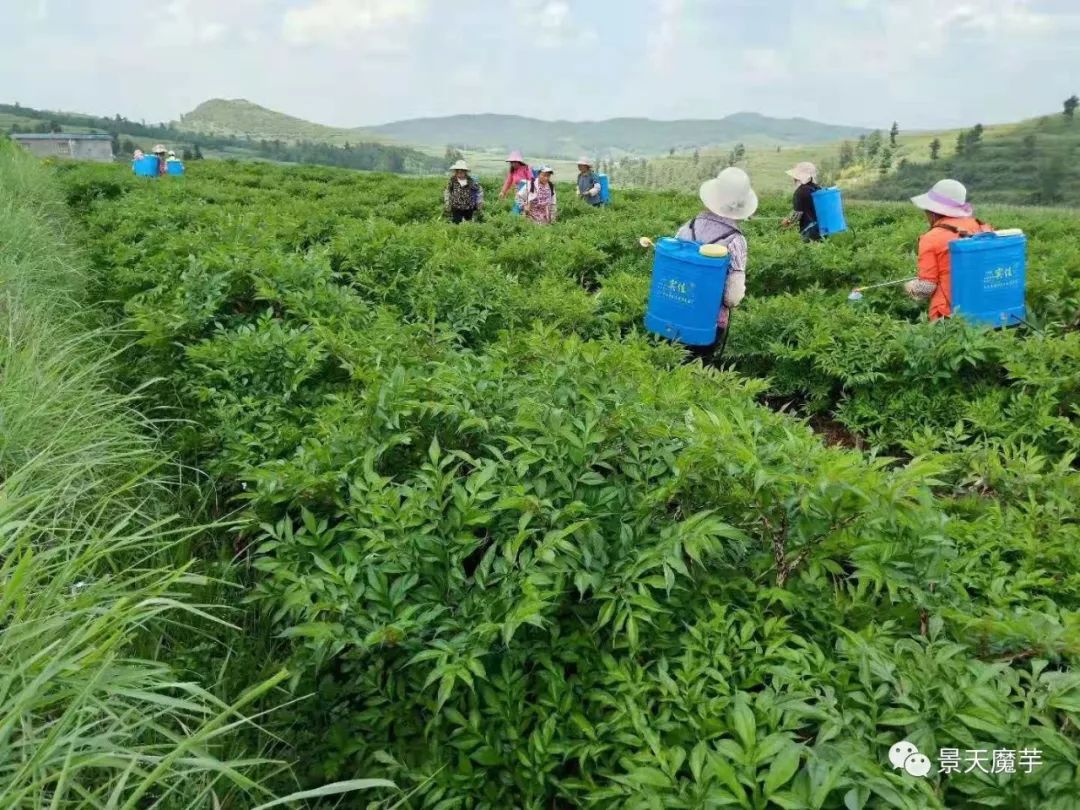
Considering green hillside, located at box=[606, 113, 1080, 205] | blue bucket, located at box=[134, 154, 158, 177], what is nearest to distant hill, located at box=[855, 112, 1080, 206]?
green hillside, located at box=[606, 113, 1080, 205]

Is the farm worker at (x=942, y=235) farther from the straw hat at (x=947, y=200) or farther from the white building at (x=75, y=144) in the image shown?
the white building at (x=75, y=144)

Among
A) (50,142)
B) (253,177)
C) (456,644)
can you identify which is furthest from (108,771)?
(50,142)

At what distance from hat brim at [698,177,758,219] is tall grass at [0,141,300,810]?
148 inches

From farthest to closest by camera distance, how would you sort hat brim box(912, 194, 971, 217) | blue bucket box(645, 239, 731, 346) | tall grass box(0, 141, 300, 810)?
hat brim box(912, 194, 971, 217), blue bucket box(645, 239, 731, 346), tall grass box(0, 141, 300, 810)

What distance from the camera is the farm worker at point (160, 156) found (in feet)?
75.4

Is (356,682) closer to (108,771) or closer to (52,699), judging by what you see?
(108,771)

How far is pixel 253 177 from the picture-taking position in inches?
869

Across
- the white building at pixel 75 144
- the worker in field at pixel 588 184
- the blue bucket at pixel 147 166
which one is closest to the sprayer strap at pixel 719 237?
the worker in field at pixel 588 184

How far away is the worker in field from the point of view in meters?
14.4

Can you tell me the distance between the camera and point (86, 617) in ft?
6.33

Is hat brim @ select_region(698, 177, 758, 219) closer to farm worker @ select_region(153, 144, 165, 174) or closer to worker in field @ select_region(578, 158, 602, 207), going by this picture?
worker in field @ select_region(578, 158, 602, 207)

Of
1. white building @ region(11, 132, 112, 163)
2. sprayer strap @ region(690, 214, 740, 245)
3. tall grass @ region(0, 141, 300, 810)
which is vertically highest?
white building @ region(11, 132, 112, 163)

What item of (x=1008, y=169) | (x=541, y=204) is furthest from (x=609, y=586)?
(x=1008, y=169)

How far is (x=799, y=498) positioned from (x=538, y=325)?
165 centimetres
